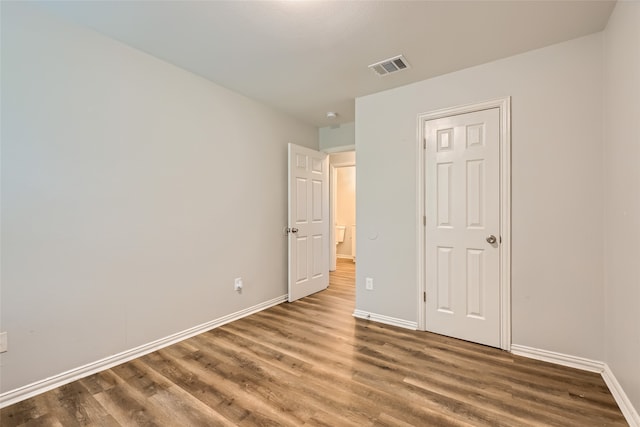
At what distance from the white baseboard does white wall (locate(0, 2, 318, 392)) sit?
2660 mm

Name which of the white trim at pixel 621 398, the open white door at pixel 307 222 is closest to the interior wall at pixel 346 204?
the open white door at pixel 307 222

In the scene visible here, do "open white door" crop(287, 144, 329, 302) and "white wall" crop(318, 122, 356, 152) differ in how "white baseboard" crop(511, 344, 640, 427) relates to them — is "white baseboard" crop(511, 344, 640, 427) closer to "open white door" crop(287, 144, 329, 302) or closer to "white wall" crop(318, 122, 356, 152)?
"open white door" crop(287, 144, 329, 302)

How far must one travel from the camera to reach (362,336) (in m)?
2.65

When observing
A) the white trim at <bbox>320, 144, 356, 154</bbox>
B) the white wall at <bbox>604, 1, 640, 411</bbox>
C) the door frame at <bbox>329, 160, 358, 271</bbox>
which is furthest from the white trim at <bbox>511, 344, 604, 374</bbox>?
the door frame at <bbox>329, 160, 358, 271</bbox>

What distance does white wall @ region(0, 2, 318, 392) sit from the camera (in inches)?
69.1

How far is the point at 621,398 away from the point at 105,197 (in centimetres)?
357

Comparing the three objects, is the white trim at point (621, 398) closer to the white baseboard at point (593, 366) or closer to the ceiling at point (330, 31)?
the white baseboard at point (593, 366)

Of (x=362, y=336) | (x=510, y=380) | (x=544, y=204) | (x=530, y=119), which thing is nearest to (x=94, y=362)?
(x=362, y=336)

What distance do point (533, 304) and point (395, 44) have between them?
228 centimetres

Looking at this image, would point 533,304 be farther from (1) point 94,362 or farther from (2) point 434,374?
(1) point 94,362

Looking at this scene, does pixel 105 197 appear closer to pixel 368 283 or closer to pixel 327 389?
pixel 327 389

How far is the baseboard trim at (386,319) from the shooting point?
282 cm

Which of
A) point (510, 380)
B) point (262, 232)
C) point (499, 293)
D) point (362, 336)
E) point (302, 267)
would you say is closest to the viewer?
point (510, 380)

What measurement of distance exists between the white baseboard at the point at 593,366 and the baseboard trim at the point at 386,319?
832mm
